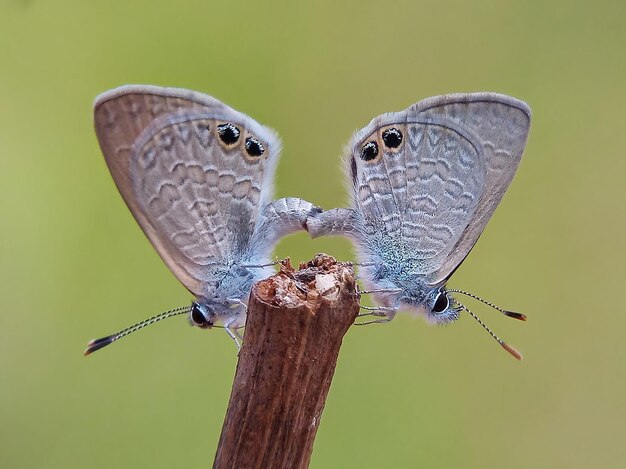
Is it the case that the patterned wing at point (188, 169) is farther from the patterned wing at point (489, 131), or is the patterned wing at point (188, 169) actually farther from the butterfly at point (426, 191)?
the patterned wing at point (489, 131)

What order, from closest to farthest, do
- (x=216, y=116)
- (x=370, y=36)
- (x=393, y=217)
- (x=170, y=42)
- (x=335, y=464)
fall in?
(x=216, y=116), (x=393, y=217), (x=335, y=464), (x=170, y=42), (x=370, y=36)

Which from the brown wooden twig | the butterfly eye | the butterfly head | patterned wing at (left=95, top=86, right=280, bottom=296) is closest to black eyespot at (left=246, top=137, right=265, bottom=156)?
patterned wing at (left=95, top=86, right=280, bottom=296)

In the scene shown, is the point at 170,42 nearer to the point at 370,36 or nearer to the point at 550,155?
the point at 370,36

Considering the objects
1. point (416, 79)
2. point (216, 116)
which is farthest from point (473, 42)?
point (216, 116)

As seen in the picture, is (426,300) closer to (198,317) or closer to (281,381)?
(198,317)

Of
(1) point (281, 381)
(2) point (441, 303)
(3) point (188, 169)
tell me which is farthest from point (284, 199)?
(1) point (281, 381)

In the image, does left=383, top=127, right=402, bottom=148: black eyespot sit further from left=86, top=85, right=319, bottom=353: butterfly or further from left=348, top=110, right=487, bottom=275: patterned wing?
left=86, top=85, right=319, bottom=353: butterfly
